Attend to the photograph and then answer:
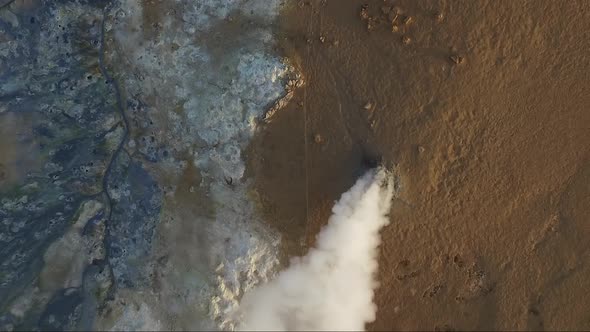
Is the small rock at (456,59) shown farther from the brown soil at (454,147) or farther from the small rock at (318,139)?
the small rock at (318,139)

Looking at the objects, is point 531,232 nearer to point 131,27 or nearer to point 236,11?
point 236,11

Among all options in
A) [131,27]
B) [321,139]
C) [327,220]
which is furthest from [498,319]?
[131,27]

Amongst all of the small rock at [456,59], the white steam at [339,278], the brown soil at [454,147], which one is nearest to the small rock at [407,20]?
the brown soil at [454,147]

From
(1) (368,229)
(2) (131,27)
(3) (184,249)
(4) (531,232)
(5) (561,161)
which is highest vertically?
(2) (131,27)

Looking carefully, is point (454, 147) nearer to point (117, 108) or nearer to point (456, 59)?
point (456, 59)

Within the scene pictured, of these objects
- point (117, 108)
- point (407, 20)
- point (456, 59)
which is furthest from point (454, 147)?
point (117, 108)

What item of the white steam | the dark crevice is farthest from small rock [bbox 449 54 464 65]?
the dark crevice
